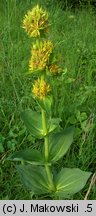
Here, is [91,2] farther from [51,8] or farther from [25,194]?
[25,194]

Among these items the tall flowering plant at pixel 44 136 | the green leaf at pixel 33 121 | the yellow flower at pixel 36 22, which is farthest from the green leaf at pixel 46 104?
the yellow flower at pixel 36 22

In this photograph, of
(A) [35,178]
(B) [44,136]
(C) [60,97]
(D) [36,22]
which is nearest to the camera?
(D) [36,22]

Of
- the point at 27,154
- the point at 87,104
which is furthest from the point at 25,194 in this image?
the point at 87,104

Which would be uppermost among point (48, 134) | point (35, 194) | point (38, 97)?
point (38, 97)

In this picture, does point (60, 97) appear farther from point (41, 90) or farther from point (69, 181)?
point (41, 90)

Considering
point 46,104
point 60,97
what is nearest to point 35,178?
point 46,104

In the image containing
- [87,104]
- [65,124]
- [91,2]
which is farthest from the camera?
[91,2]
